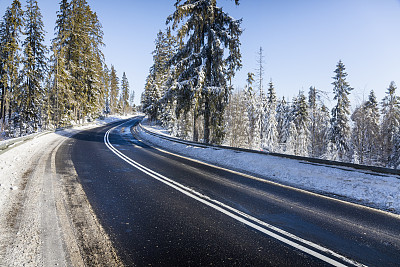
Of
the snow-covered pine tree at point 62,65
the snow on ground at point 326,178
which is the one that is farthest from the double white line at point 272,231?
the snow-covered pine tree at point 62,65

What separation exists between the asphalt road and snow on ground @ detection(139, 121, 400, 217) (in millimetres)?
671

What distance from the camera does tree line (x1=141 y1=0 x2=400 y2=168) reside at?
46.9ft

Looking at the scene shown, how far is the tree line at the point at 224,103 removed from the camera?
1430 cm

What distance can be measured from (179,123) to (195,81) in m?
17.9

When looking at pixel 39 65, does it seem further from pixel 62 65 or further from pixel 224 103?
pixel 224 103

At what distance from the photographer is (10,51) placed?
2289 centimetres

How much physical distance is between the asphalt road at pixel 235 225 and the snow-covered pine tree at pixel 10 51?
26271 millimetres

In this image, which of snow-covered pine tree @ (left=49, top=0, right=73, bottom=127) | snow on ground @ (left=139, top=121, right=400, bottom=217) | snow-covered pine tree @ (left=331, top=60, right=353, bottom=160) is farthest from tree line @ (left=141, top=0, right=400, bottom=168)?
snow-covered pine tree @ (left=49, top=0, right=73, bottom=127)

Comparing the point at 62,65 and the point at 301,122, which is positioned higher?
the point at 62,65

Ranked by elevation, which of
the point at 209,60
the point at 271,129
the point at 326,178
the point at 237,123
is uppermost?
the point at 209,60

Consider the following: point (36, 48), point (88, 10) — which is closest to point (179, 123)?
point (36, 48)

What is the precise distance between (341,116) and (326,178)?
31.0 meters

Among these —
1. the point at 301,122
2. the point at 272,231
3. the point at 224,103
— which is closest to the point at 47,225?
the point at 272,231

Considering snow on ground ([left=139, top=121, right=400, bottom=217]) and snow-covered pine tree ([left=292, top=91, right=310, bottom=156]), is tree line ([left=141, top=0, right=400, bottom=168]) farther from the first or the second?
snow on ground ([left=139, top=121, right=400, bottom=217])
